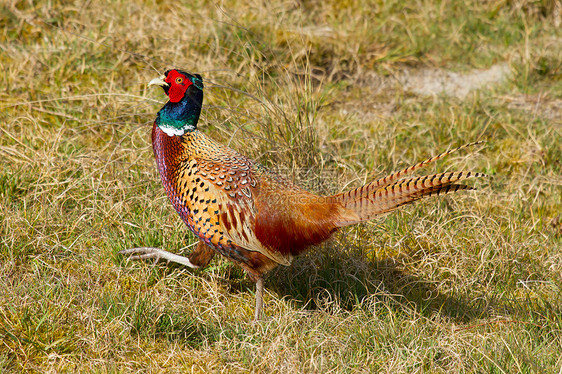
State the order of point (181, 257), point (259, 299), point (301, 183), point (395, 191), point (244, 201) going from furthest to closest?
point (301, 183)
point (181, 257)
point (259, 299)
point (244, 201)
point (395, 191)

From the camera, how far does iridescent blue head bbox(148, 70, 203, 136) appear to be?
338cm

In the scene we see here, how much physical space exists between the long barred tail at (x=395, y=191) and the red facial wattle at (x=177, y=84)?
98 cm

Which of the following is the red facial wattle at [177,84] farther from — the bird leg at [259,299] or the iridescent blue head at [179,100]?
the bird leg at [259,299]

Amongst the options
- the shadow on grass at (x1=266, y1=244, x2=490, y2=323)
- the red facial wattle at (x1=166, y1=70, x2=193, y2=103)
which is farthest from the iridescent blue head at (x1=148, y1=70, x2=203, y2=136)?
the shadow on grass at (x1=266, y1=244, x2=490, y2=323)

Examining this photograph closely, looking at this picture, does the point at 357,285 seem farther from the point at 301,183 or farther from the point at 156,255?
the point at 156,255

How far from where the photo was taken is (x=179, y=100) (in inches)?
134

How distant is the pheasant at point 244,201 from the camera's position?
3.07m

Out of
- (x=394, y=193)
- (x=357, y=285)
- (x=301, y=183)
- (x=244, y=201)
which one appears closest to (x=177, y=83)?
(x=244, y=201)

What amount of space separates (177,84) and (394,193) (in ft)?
4.18

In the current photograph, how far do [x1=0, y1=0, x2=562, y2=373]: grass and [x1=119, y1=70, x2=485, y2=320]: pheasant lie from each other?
371 millimetres

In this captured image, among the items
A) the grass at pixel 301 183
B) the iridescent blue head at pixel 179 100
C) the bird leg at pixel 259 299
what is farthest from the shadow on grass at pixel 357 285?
the iridescent blue head at pixel 179 100

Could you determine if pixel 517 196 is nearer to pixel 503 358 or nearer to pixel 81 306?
pixel 503 358

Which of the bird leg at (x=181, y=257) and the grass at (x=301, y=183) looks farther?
the bird leg at (x=181, y=257)

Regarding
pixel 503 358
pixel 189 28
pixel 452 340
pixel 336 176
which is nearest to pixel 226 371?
pixel 452 340
